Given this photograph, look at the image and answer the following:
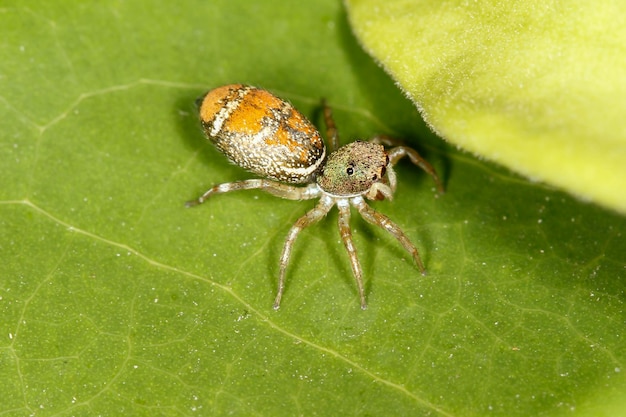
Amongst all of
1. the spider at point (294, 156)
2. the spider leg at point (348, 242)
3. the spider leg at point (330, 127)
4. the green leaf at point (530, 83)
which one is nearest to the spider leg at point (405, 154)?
the spider at point (294, 156)

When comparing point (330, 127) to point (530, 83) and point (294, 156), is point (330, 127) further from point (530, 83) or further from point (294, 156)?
point (530, 83)

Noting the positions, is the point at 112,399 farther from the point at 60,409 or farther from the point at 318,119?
the point at 318,119

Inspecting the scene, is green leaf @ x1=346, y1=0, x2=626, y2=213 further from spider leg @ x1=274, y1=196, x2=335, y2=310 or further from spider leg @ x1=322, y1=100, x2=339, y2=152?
spider leg @ x1=274, y1=196, x2=335, y2=310

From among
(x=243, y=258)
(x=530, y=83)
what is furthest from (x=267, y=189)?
(x=530, y=83)

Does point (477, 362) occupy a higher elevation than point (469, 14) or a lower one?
lower

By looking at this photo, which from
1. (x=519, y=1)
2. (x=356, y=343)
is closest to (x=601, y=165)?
(x=519, y=1)

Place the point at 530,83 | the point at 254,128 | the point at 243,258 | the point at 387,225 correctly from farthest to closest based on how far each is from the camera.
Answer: the point at 254,128 < the point at 387,225 < the point at 243,258 < the point at 530,83

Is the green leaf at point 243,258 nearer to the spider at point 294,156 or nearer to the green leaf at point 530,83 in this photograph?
the spider at point 294,156
